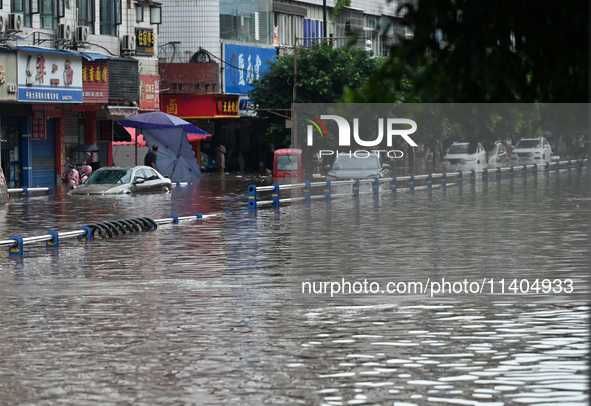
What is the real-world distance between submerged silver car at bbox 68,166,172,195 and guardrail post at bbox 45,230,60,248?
14.6 metres

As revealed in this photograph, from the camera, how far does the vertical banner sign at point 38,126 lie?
43125 millimetres

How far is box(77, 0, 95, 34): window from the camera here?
4509 cm

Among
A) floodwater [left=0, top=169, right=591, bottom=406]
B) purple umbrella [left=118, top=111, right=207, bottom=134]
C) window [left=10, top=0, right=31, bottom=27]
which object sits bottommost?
floodwater [left=0, top=169, right=591, bottom=406]

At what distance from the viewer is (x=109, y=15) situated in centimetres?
4703

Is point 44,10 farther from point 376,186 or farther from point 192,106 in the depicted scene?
point 192,106

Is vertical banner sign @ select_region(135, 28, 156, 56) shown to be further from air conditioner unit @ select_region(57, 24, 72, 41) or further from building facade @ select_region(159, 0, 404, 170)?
air conditioner unit @ select_region(57, 24, 72, 41)

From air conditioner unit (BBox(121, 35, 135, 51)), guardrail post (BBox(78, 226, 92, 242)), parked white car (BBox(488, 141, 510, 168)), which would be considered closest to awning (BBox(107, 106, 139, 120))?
air conditioner unit (BBox(121, 35, 135, 51))

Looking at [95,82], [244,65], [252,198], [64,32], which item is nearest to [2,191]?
[252,198]

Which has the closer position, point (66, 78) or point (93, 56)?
point (66, 78)

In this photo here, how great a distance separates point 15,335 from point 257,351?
2.46 m

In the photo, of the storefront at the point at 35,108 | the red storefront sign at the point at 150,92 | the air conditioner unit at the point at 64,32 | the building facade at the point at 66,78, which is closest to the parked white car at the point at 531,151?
the red storefront sign at the point at 150,92

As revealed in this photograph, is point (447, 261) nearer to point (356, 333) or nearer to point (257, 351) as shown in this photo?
point (356, 333)

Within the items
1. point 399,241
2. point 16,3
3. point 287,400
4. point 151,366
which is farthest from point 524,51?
point 16,3

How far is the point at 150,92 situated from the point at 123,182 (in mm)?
15138
